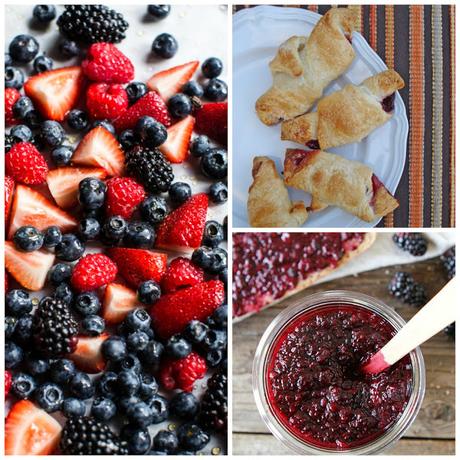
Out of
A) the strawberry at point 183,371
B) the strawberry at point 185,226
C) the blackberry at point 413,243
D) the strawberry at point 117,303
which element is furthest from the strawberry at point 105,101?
the blackberry at point 413,243

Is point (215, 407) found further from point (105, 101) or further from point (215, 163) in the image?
point (105, 101)

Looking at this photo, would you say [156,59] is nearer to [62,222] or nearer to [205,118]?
[205,118]

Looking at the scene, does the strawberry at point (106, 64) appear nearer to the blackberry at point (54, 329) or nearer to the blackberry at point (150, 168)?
the blackberry at point (150, 168)

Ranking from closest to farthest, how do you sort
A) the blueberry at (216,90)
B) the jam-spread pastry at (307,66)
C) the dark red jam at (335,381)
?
the dark red jam at (335,381)
the jam-spread pastry at (307,66)
the blueberry at (216,90)

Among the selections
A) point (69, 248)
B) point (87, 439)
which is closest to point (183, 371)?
point (87, 439)

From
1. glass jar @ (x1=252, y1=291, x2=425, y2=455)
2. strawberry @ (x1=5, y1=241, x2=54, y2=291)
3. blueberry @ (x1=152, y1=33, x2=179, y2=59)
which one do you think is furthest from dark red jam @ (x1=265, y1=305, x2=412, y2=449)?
blueberry @ (x1=152, y1=33, x2=179, y2=59)

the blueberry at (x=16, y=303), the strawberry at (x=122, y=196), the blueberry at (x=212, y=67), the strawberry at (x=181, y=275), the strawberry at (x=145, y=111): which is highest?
the blueberry at (x=212, y=67)
